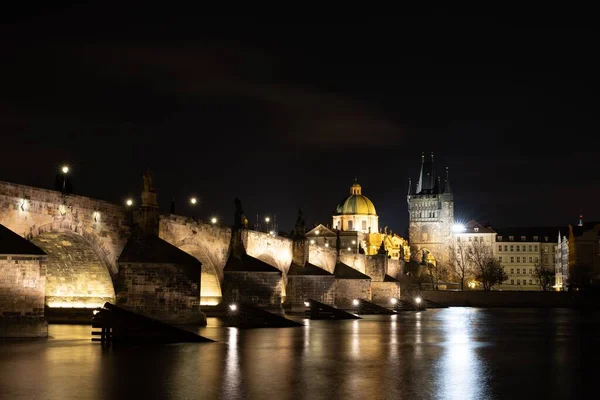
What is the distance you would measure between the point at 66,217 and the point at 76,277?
4.17 m

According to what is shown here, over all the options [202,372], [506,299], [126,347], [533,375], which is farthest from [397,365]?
[506,299]

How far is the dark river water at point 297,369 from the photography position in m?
16.8

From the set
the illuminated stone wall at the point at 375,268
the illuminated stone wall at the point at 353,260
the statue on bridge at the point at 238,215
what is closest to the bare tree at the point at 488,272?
the illuminated stone wall at the point at 375,268

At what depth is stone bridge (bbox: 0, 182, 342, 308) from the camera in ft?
102

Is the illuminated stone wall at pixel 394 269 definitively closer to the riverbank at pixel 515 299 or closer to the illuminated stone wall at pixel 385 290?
the riverbank at pixel 515 299

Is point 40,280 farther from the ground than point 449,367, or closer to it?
farther from the ground

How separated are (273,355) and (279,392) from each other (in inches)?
305

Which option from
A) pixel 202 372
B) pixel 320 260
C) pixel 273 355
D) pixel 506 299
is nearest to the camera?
pixel 202 372

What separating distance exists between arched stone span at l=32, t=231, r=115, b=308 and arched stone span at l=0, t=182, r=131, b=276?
53 cm

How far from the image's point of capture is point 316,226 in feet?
526

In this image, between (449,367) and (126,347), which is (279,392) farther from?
(126,347)

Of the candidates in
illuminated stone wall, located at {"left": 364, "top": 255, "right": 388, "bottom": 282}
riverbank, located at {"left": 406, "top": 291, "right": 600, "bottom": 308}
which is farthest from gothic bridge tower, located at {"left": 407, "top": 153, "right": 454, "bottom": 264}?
illuminated stone wall, located at {"left": 364, "top": 255, "right": 388, "bottom": 282}

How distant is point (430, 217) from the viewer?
193 m

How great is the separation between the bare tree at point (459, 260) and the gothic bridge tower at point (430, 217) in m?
1.94
